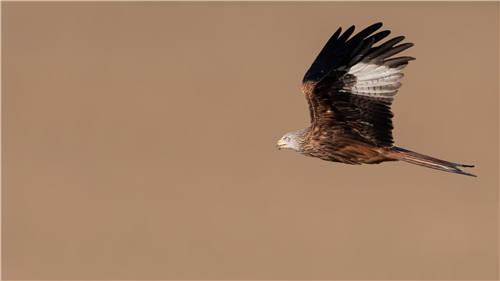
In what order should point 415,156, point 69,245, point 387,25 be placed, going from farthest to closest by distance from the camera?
point 387,25
point 69,245
point 415,156

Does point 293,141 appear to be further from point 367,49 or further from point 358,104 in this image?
point 367,49

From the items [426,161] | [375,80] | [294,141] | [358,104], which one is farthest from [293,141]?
[426,161]

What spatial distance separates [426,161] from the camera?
9898 millimetres

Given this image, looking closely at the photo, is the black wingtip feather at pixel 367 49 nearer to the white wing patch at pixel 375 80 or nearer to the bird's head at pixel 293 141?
the white wing patch at pixel 375 80

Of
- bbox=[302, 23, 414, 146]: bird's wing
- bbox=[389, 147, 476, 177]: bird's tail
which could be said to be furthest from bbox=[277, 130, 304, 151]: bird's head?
bbox=[389, 147, 476, 177]: bird's tail

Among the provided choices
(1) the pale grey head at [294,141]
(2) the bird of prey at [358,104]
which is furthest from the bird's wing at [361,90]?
(1) the pale grey head at [294,141]

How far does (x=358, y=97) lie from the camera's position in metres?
10.1

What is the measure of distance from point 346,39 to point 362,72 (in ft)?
1.53

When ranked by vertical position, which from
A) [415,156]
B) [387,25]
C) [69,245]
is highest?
[387,25]

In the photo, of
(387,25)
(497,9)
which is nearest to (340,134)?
(387,25)

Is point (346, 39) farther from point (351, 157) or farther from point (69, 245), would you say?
point (69, 245)

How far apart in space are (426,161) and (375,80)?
82cm

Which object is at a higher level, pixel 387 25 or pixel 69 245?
pixel 387 25

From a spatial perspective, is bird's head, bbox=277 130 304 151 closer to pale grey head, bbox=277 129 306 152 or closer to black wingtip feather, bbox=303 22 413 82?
pale grey head, bbox=277 129 306 152
